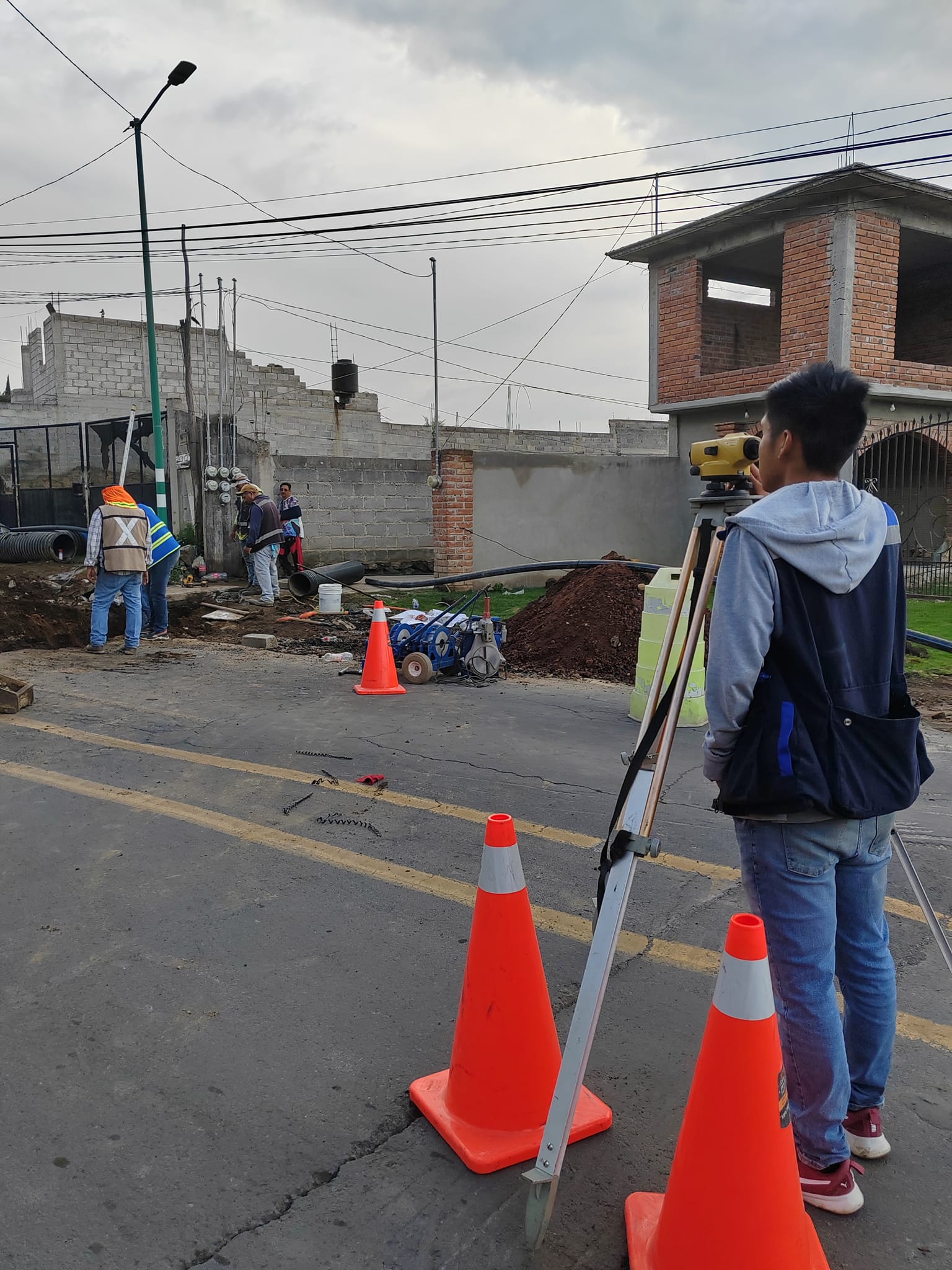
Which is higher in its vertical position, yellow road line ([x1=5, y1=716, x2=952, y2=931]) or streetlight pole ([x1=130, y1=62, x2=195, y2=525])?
streetlight pole ([x1=130, y1=62, x2=195, y2=525])

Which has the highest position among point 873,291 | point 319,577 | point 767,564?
point 873,291

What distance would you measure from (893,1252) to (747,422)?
50.5 feet

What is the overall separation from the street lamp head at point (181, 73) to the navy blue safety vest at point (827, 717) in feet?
51.3

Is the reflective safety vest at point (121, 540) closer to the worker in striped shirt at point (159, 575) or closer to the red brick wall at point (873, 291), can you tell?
the worker in striped shirt at point (159, 575)

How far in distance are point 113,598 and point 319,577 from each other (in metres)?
4.58

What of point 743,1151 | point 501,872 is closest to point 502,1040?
point 501,872

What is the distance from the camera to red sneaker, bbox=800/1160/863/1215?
2.17 meters

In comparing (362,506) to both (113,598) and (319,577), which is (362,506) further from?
(113,598)

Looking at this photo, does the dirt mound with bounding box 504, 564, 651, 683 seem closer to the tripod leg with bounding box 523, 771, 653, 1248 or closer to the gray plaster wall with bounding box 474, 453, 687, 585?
the gray plaster wall with bounding box 474, 453, 687, 585

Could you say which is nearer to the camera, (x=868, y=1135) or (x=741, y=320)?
(x=868, y=1135)

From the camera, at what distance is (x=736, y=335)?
18125mm

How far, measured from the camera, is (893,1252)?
2.07 meters

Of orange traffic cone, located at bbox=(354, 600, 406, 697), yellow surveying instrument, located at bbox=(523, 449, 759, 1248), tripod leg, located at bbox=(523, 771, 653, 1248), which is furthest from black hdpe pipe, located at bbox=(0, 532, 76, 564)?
tripod leg, located at bbox=(523, 771, 653, 1248)

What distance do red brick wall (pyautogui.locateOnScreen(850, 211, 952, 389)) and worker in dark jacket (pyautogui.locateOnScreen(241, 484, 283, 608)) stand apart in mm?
9556
